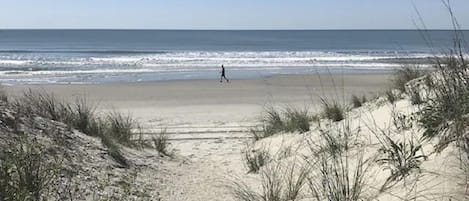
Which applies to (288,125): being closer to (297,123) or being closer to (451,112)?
(297,123)

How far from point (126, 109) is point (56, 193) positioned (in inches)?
487

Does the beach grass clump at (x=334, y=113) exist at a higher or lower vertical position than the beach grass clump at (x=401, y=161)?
higher

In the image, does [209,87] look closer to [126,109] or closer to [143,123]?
[126,109]

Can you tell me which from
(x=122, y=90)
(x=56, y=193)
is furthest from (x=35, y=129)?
(x=122, y=90)

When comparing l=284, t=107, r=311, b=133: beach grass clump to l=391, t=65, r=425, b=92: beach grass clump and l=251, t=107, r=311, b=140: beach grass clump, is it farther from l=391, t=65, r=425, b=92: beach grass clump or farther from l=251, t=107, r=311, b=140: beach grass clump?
l=391, t=65, r=425, b=92: beach grass clump

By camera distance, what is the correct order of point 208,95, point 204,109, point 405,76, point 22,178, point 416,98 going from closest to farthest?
point 22,178
point 416,98
point 405,76
point 204,109
point 208,95

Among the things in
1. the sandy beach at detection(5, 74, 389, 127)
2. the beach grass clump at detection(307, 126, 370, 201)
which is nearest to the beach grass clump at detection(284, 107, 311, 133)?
the beach grass clump at detection(307, 126, 370, 201)

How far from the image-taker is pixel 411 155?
4.56 metres

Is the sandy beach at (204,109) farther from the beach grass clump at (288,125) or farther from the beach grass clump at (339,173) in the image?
the beach grass clump at (339,173)

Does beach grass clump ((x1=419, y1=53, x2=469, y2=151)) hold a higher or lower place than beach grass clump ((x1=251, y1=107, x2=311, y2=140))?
higher

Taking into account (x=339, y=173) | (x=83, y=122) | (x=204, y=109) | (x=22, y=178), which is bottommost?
(x=204, y=109)

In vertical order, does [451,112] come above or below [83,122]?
above

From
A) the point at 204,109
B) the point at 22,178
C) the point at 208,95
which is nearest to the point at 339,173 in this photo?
the point at 22,178

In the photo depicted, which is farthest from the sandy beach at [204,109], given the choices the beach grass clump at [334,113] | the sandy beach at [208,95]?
the beach grass clump at [334,113]
